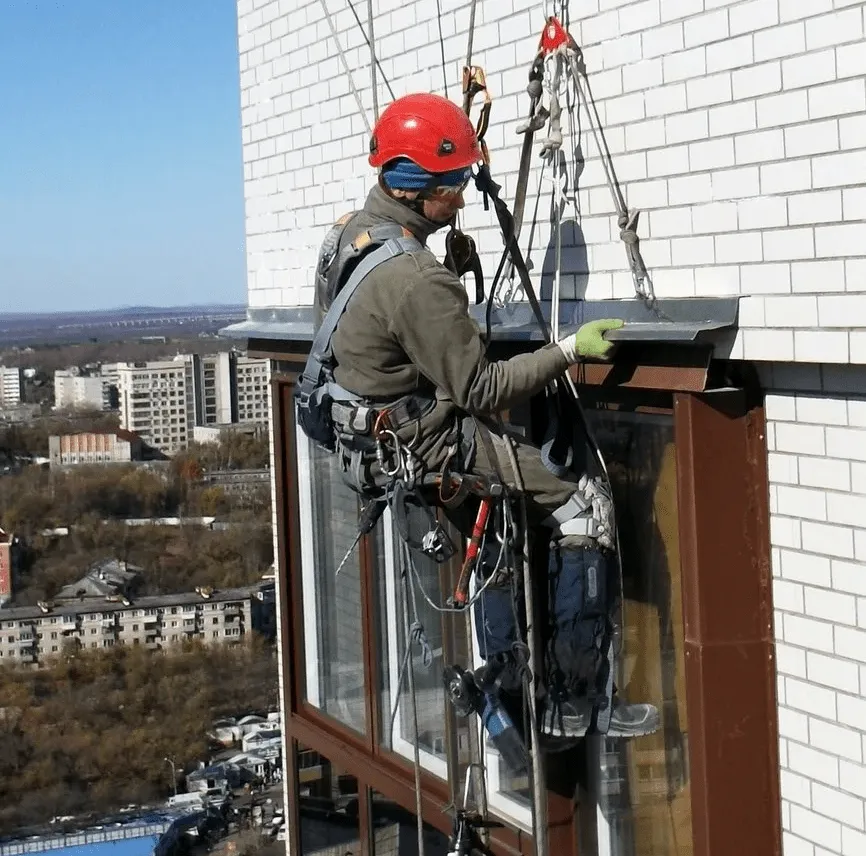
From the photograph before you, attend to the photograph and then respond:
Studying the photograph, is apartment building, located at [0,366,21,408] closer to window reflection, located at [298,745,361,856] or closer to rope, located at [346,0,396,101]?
window reflection, located at [298,745,361,856]

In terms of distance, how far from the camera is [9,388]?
374ft

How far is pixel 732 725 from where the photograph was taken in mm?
4383

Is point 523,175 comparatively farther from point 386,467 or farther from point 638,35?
point 386,467

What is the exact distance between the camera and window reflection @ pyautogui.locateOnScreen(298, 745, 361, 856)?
705 cm

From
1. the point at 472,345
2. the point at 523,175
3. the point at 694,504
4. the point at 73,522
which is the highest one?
the point at 523,175

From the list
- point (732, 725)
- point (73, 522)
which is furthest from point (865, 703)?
point (73, 522)

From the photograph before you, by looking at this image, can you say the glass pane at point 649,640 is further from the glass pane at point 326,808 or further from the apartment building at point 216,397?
the apartment building at point 216,397

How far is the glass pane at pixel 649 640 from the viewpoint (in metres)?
4.68

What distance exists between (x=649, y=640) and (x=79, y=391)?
109935 mm

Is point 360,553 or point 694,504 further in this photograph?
point 360,553

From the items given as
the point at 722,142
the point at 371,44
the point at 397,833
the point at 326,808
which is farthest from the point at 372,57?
the point at 326,808

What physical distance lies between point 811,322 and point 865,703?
1.07m

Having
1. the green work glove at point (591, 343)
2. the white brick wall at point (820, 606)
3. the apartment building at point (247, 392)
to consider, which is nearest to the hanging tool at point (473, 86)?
the green work glove at point (591, 343)

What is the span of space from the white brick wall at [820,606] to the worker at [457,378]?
581 millimetres
